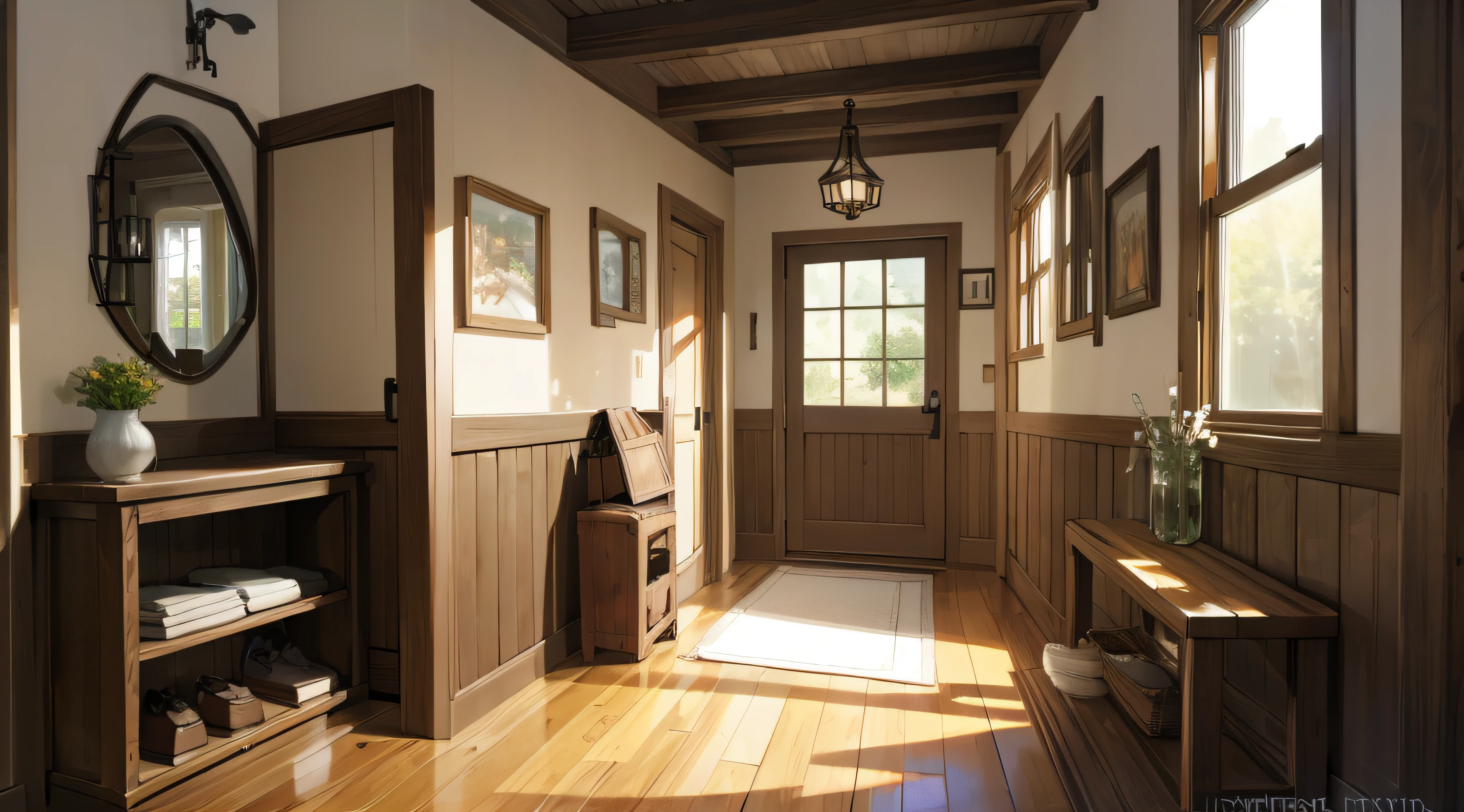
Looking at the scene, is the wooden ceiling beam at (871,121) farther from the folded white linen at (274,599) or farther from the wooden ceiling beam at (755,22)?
the folded white linen at (274,599)

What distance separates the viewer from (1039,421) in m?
3.77

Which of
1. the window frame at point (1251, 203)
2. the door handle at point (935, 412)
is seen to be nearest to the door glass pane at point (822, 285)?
the door handle at point (935, 412)

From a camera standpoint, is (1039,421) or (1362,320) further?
(1039,421)

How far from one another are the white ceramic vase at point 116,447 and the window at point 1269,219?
2729mm

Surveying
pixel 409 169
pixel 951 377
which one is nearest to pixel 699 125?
pixel 951 377

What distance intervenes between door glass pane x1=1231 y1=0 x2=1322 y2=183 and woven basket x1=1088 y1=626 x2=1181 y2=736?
4.59 ft

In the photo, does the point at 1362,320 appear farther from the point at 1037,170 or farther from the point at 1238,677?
the point at 1037,170

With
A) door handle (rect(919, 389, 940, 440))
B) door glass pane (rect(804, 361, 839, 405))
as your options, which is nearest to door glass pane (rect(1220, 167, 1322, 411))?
door handle (rect(919, 389, 940, 440))

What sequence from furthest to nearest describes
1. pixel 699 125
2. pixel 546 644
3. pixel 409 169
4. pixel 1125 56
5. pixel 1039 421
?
pixel 699 125, pixel 1039 421, pixel 546 644, pixel 1125 56, pixel 409 169

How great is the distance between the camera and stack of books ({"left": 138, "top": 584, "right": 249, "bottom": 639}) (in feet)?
6.89

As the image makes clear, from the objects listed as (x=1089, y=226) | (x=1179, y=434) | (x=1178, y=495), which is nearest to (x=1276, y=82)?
(x=1179, y=434)

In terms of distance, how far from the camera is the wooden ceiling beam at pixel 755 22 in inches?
119

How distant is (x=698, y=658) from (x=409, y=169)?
6.97 ft

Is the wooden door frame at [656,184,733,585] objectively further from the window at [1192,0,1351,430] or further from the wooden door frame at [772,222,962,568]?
the window at [1192,0,1351,430]
